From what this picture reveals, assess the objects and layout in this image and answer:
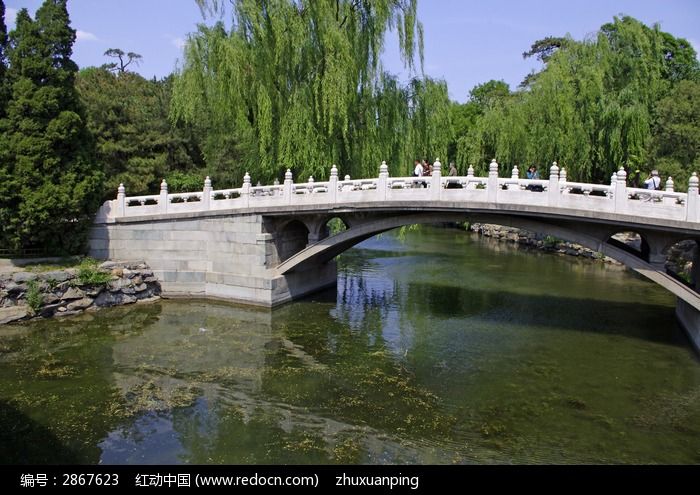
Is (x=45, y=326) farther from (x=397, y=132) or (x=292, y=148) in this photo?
(x=397, y=132)

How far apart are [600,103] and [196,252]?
16.0 m

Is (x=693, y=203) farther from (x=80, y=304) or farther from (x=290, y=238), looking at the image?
(x=80, y=304)

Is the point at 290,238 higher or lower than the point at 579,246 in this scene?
higher

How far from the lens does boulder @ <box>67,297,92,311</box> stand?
14.6m

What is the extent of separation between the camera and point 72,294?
1463cm

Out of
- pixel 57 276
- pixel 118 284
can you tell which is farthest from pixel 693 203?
pixel 57 276

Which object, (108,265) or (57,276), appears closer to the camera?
(57,276)

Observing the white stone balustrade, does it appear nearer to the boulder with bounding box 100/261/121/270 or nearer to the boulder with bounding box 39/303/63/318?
the boulder with bounding box 100/261/121/270

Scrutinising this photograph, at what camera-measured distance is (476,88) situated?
49.8 m

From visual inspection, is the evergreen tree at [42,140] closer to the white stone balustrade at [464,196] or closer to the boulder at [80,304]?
the white stone balustrade at [464,196]

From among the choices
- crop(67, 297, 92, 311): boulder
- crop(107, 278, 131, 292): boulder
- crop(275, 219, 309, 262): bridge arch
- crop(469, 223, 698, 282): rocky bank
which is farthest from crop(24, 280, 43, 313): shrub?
crop(469, 223, 698, 282): rocky bank

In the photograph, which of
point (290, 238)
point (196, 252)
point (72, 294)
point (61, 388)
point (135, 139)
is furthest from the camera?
point (135, 139)

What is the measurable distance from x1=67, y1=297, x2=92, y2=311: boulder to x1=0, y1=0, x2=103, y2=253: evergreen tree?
1992 mm

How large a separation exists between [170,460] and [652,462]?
6367 millimetres
